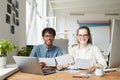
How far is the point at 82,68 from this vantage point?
1983 millimetres

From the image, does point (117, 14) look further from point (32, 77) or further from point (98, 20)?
point (32, 77)

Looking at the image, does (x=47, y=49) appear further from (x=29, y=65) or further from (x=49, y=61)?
(x=29, y=65)

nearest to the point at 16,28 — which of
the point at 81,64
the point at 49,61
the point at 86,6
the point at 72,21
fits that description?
the point at 49,61

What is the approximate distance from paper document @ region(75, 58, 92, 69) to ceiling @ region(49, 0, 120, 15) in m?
5.24

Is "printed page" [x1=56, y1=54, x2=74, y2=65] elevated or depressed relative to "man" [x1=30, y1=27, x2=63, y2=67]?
depressed

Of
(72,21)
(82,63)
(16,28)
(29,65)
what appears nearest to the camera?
(29,65)

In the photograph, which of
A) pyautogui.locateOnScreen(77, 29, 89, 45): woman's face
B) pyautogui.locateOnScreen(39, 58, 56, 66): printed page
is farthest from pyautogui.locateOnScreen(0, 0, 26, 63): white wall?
pyautogui.locateOnScreen(77, 29, 89, 45): woman's face

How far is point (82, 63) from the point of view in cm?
192

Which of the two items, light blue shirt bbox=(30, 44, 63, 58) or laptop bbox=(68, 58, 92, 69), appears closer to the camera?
laptop bbox=(68, 58, 92, 69)

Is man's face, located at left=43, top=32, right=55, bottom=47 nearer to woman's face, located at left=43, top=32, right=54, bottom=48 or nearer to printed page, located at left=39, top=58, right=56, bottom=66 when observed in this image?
woman's face, located at left=43, top=32, right=54, bottom=48

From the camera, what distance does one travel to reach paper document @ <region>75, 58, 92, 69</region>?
1.88 metres

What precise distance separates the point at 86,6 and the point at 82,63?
5958 mm

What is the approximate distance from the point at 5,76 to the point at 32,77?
0.20 m

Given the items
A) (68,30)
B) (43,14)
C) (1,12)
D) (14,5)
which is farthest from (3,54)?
(68,30)
